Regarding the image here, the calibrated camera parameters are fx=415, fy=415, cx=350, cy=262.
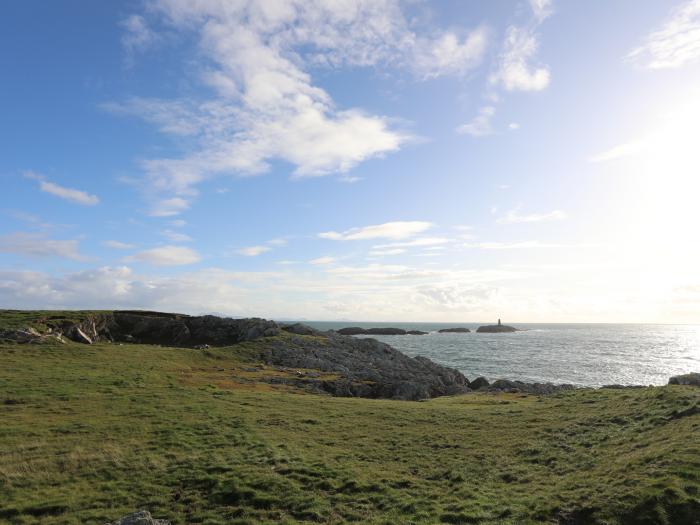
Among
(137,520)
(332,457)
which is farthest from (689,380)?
(137,520)

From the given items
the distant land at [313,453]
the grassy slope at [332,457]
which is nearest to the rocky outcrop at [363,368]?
the distant land at [313,453]

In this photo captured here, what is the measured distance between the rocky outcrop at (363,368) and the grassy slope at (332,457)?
604 inches

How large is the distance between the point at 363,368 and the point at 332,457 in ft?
164

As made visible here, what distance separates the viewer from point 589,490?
19.1m

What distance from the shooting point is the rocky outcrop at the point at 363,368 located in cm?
6050

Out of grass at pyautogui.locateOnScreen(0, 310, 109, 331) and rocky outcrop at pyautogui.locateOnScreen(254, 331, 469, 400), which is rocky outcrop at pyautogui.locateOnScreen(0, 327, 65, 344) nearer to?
grass at pyautogui.locateOnScreen(0, 310, 109, 331)

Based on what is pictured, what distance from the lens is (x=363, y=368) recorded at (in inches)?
2995

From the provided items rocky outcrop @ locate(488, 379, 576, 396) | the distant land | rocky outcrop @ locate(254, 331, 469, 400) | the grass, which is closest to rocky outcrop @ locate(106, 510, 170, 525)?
the distant land

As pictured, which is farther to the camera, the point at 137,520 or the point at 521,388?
the point at 521,388

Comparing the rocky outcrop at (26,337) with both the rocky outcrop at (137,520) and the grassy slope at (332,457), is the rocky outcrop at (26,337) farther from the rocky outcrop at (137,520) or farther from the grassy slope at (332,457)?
the rocky outcrop at (137,520)

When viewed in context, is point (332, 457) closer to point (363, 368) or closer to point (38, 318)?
point (363, 368)

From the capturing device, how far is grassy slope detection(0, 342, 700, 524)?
18.4 meters

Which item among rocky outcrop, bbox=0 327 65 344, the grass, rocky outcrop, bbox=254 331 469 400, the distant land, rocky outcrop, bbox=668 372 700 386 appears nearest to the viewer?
the distant land

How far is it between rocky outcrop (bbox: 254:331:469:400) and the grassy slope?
15.3 metres
